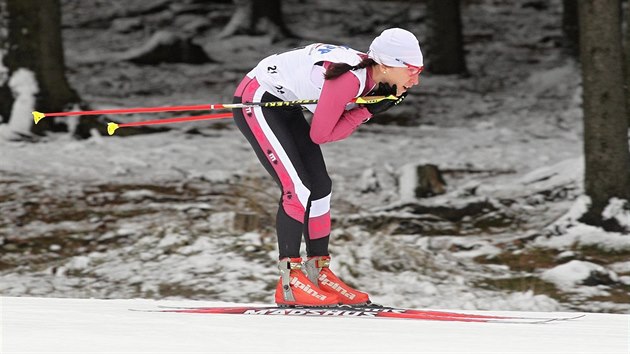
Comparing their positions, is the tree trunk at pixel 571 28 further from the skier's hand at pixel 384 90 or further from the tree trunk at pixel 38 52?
the skier's hand at pixel 384 90

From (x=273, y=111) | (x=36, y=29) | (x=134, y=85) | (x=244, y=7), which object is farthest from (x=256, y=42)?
(x=273, y=111)

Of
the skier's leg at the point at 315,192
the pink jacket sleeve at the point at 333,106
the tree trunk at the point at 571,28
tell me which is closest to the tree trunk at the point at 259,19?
the tree trunk at the point at 571,28

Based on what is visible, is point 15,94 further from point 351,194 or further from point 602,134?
point 602,134

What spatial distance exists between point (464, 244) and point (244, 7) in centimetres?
1440

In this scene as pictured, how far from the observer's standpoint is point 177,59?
20266 mm

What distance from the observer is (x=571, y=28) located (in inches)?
784

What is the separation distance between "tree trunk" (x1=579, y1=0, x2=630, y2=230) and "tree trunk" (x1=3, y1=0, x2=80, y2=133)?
640 centimetres

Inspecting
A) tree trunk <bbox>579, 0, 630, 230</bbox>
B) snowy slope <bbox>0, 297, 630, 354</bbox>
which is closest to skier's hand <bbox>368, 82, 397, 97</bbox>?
snowy slope <bbox>0, 297, 630, 354</bbox>

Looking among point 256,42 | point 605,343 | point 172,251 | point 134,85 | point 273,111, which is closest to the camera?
point 605,343

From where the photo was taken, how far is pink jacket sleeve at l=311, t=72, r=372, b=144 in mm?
5727

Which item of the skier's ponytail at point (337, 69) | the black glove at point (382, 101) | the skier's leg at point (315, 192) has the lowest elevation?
the skier's leg at point (315, 192)

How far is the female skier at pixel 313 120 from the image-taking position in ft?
18.9

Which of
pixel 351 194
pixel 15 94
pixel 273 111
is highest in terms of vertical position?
pixel 273 111

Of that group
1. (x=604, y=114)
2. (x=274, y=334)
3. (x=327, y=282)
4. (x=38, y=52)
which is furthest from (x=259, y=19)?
(x=274, y=334)
